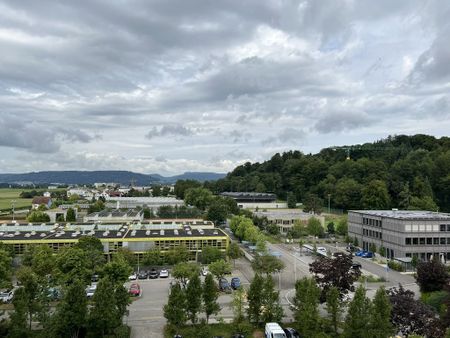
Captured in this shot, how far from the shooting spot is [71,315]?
72.5 feet

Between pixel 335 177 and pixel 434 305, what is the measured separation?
77058mm

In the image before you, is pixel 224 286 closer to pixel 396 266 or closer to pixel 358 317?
pixel 358 317

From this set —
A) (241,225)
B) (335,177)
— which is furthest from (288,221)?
(335,177)

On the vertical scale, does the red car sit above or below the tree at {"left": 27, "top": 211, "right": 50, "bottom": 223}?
below

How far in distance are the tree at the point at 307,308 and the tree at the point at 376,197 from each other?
57573 mm

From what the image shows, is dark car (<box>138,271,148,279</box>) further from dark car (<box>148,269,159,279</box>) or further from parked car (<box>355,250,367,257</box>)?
parked car (<box>355,250,367,257</box>)

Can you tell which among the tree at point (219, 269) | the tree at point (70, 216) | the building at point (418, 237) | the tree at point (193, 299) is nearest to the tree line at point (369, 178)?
the building at point (418, 237)

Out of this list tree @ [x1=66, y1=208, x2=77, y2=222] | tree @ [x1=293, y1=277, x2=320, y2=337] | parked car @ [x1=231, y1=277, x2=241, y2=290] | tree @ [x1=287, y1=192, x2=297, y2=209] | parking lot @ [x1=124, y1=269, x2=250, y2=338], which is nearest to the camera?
tree @ [x1=293, y1=277, x2=320, y2=337]

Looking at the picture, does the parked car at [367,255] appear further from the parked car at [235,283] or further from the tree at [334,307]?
the tree at [334,307]

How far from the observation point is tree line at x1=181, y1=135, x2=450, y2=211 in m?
80.2

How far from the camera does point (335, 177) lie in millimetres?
103688

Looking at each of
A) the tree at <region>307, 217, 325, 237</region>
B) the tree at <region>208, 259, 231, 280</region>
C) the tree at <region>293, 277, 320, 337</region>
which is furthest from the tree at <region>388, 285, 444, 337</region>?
the tree at <region>307, 217, 325, 237</region>

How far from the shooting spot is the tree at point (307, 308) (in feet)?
74.5

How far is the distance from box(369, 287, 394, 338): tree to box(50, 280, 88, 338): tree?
14688 mm
